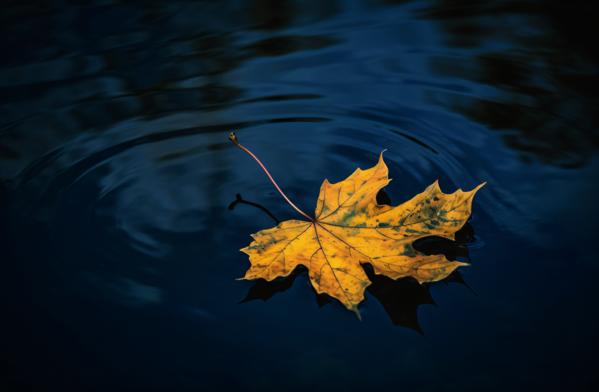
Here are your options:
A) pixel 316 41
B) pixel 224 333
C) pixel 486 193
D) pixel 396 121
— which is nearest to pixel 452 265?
pixel 486 193

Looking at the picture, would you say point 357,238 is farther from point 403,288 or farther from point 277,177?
point 277,177

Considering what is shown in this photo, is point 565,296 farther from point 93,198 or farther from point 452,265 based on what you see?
point 93,198

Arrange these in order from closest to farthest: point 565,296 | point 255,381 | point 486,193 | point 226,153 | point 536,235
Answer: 1. point 255,381
2. point 565,296
3. point 536,235
4. point 486,193
5. point 226,153

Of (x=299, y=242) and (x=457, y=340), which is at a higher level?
(x=299, y=242)

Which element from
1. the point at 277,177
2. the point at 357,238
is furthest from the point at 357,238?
the point at 277,177

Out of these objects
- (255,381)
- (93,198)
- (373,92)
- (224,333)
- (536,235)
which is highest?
(373,92)
